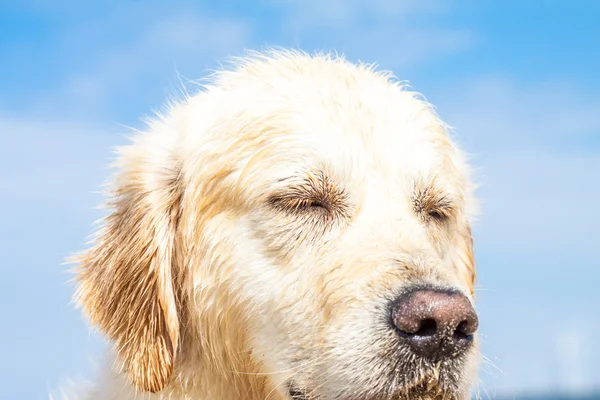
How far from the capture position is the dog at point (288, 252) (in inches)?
166

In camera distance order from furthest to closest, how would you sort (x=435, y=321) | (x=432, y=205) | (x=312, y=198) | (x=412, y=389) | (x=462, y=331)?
(x=432, y=205)
(x=312, y=198)
(x=412, y=389)
(x=462, y=331)
(x=435, y=321)

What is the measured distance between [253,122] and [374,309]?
142 cm

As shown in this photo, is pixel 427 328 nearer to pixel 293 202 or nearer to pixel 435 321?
pixel 435 321

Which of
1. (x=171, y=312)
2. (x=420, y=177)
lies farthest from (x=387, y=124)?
(x=171, y=312)

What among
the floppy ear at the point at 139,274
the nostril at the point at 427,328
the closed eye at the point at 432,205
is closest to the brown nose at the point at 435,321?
the nostril at the point at 427,328

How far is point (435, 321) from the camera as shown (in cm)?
396

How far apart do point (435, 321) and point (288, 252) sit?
1018 millimetres

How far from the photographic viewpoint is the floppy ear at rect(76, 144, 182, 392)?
4789 mm

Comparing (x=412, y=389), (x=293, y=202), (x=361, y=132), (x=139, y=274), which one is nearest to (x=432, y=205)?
(x=361, y=132)

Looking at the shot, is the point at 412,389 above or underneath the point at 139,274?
underneath

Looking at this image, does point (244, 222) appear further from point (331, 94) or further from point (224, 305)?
point (331, 94)

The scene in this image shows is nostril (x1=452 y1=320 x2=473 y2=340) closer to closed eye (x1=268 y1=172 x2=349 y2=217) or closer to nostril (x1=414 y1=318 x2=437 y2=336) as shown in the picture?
nostril (x1=414 y1=318 x2=437 y2=336)

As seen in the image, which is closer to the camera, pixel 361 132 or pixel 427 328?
pixel 427 328

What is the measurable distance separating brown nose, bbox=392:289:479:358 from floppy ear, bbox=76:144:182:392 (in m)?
1.42
